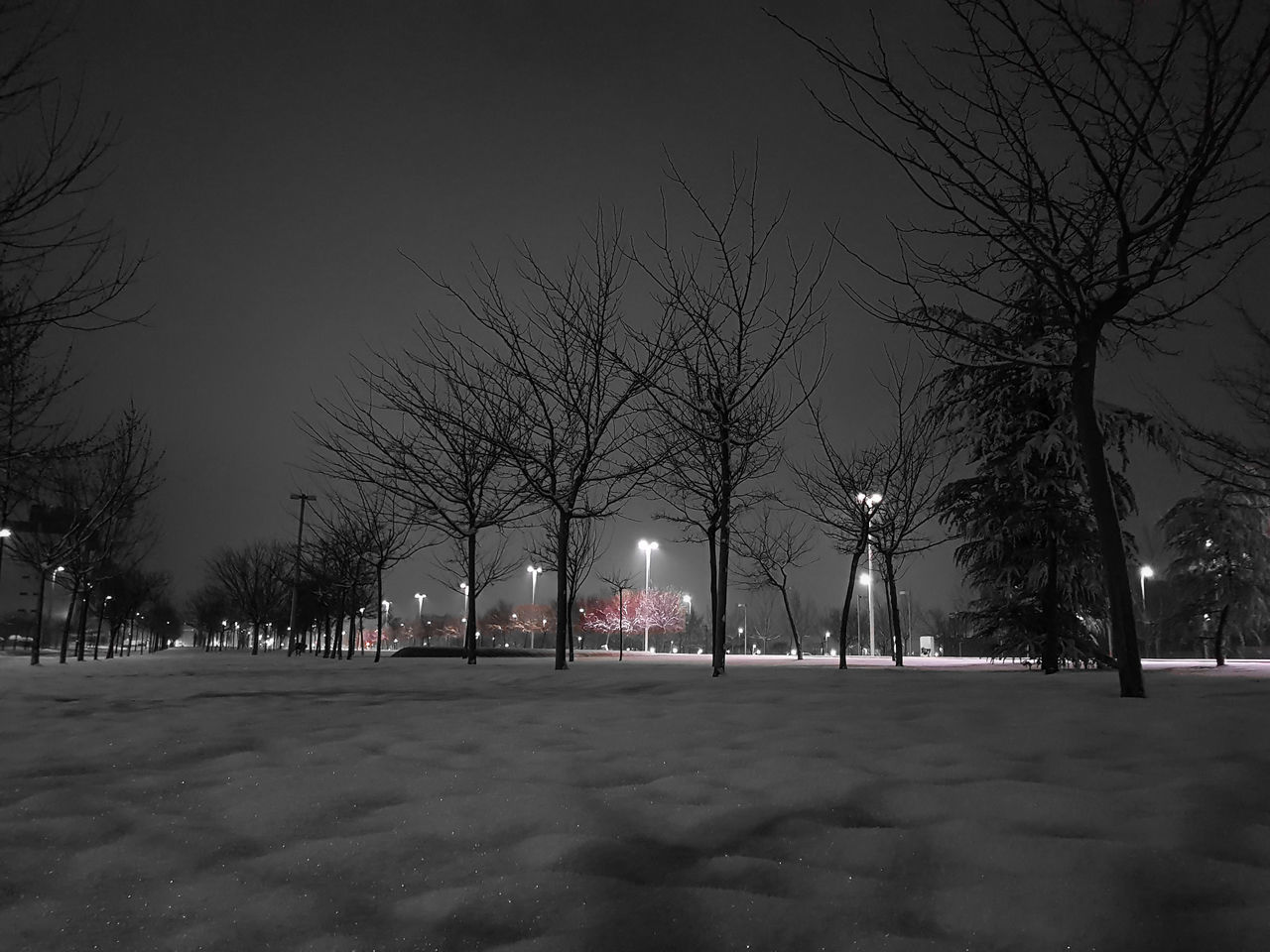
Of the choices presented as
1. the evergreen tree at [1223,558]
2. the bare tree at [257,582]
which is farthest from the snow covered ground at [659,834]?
the bare tree at [257,582]

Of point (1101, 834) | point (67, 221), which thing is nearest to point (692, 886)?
point (1101, 834)

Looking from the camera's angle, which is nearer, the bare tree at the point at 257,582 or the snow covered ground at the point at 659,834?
the snow covered ground at the point at 659,834

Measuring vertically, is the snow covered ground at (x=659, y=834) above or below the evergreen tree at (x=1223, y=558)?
below

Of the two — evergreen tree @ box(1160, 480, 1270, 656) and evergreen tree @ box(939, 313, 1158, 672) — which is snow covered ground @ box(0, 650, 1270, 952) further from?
evergreen tree @ box(1160, 480, 1270, 656)

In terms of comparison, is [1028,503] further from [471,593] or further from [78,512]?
[78,512]

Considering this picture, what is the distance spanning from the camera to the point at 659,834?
88.2 inches

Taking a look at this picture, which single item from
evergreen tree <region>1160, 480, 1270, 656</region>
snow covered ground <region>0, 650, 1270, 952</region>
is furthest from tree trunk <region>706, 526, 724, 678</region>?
evergreen tree <region>1160, 480, 1270, 656</region>

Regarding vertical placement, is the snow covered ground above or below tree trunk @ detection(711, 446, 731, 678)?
below

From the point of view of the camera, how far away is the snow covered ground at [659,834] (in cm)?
172

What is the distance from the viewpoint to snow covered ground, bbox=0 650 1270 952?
1718 millimetres

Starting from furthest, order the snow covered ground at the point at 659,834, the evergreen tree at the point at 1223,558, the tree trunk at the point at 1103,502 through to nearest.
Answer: the evergreen tree at the point at 1223,558, the tree trunk at the point at 1103,502, the snow covered ground at the point at 659,834

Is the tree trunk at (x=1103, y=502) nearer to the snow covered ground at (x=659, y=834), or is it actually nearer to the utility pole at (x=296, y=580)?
the snow covered ground at (x=659, y=834)

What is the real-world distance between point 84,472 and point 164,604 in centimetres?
4726

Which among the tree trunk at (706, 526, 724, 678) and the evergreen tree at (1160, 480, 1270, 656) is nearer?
the tree trunk at (706, 526, 724, 678)
